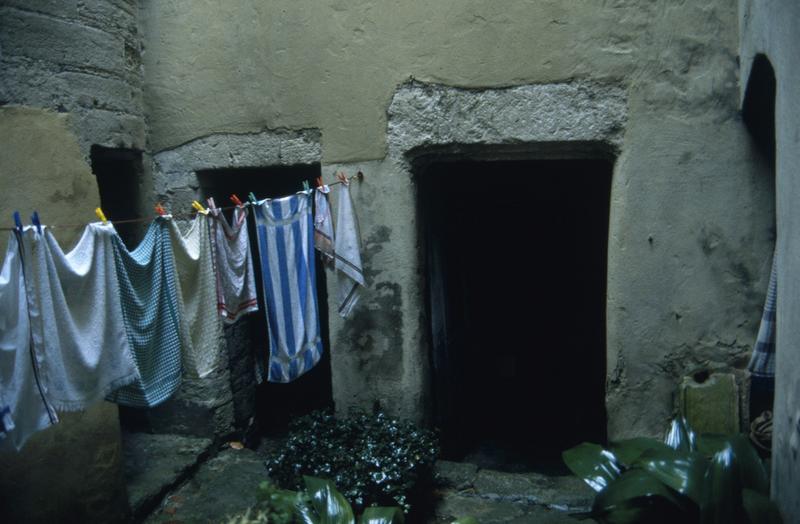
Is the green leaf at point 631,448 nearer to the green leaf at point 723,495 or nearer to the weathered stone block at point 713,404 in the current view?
the weathered stone block at point 713,404

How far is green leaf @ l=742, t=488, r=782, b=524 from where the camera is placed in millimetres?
2477

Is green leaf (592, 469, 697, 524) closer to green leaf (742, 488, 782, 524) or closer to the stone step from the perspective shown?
green leaf (742, 488, 782, 524)

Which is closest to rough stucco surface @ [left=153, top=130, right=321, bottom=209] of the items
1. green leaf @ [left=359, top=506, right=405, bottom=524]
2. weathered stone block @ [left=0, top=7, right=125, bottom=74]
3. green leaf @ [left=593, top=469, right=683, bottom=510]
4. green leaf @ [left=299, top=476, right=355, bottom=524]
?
weathered stone block @ [left=0, top=7, right=125, bottom=74]

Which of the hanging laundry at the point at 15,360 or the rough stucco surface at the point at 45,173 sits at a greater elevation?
the rough stucco surface at the point at 45,173

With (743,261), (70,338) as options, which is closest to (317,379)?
(70,338)

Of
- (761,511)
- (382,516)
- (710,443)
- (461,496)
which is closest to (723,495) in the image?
(761,511)

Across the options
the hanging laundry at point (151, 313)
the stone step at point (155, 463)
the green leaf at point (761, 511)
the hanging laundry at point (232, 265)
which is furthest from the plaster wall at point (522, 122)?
the green leaf at point (761, 511)

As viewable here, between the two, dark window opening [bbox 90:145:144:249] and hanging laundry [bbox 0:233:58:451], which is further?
dark window opening [bbox 90:145:144:249]

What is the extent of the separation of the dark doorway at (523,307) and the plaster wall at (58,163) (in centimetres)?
256

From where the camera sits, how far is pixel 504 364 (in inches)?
287

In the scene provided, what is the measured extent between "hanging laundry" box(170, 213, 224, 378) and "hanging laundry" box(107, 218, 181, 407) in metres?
0.08

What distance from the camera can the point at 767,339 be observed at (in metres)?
3.37

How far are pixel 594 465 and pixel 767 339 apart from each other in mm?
1146

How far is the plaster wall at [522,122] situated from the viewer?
3936 millimetres
